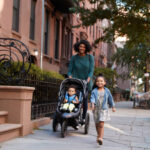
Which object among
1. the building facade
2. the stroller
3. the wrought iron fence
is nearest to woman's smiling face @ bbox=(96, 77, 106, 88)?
the stroller

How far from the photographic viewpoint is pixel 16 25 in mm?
14789

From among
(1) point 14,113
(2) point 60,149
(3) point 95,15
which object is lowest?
(2) point 60,149

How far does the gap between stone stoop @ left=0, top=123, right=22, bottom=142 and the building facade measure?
726 centimetres

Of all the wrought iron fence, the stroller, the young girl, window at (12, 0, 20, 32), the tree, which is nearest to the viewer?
the young girl

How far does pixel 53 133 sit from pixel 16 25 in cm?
896

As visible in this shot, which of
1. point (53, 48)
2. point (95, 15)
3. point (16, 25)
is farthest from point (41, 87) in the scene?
point (53, 48)

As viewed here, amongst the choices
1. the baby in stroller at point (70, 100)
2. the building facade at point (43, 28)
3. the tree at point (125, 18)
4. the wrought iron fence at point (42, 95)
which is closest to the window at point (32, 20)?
the building facade at point (43, 28)

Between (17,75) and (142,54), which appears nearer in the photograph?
(17,75)

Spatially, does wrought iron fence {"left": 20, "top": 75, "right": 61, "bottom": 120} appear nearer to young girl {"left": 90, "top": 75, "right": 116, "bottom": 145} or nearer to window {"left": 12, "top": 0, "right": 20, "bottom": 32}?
young girl {"left": 90, "top": 75, "right": 116, "bottom": 145}

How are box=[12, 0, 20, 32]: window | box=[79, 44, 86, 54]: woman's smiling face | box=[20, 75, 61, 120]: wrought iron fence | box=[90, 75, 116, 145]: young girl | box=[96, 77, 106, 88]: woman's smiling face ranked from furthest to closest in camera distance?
box=[12, 0, 20, 32]: window, box=[20, 75, 61, 120]: wrought iron fence, box=[79, 44, 86, 54]: woman's smiling face, box=[96, 77, 106, 88]: woman's smiling face, box=[90, 75, 116, 145]: young girl

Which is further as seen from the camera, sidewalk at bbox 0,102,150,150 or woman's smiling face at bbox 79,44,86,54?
woman's smiling face at bbox 79,44,86,54

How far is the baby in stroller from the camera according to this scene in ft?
21.0

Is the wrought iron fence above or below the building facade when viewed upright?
below

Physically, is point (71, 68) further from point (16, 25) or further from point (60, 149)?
point (16, 25)
